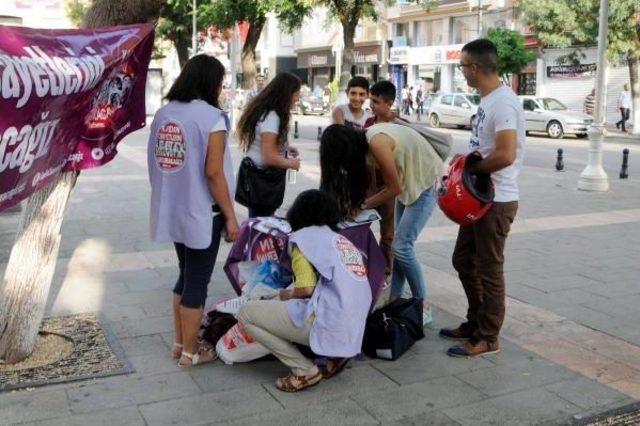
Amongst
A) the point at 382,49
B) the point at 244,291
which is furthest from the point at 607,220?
the point at 382,49

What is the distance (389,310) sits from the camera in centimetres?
469

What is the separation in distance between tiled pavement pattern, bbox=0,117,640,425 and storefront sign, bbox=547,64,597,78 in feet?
87.4

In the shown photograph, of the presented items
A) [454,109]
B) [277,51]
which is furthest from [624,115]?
[277,51]

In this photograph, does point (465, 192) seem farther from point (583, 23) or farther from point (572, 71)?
point (572, 71)

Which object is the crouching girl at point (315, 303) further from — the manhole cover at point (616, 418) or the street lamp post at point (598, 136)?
the street lamp post at point (598, 136)

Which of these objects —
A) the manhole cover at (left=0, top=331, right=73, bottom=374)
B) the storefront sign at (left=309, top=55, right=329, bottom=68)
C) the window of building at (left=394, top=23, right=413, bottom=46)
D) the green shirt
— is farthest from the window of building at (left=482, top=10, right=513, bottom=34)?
the manhole cover at (left=0, top=331, right=73, bottom=374)

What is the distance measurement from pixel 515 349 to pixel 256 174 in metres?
2.01

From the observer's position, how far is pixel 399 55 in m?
44.5

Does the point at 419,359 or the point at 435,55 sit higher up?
the point at 435,55

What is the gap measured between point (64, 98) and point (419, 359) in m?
2.49

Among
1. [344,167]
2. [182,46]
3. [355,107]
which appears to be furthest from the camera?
[182,46]

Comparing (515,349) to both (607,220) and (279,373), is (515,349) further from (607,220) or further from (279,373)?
(607,220)

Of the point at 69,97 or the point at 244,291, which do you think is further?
the point at 244,291

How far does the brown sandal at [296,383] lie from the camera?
157 inches
